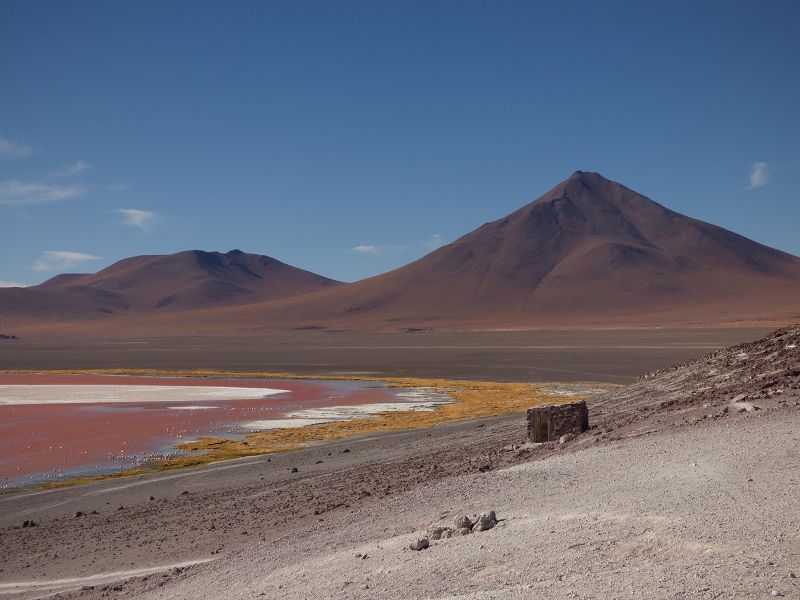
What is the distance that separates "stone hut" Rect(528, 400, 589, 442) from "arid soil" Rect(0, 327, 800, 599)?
0.44 m

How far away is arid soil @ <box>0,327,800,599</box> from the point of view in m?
6.14

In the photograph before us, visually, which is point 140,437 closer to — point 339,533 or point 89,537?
point 89,537

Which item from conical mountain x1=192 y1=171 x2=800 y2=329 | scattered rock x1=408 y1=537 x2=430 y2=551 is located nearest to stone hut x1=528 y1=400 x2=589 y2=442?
scattered rock x1=408 y1=537 x2=430 y2=551

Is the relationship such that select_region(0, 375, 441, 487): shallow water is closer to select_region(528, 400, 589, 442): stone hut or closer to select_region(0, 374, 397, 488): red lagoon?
select_region(0, 374, 397, 488): red lagoon

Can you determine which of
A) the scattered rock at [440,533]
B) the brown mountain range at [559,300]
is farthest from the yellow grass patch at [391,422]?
the brown mountain range at [559,300]

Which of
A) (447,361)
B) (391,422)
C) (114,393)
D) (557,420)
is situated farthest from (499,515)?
(447,361)

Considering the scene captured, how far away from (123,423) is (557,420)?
59.6 ft

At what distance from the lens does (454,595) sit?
6.07m

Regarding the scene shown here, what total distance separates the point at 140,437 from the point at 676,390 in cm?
1503

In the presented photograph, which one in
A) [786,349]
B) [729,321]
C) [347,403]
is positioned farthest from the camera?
[729,321]

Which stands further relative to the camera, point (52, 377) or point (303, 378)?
point (52, 377)

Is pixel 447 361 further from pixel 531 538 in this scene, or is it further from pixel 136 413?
pixel 531 538

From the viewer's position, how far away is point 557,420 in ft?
43.4

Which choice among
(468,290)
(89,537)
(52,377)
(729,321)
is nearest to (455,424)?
(89,537)
